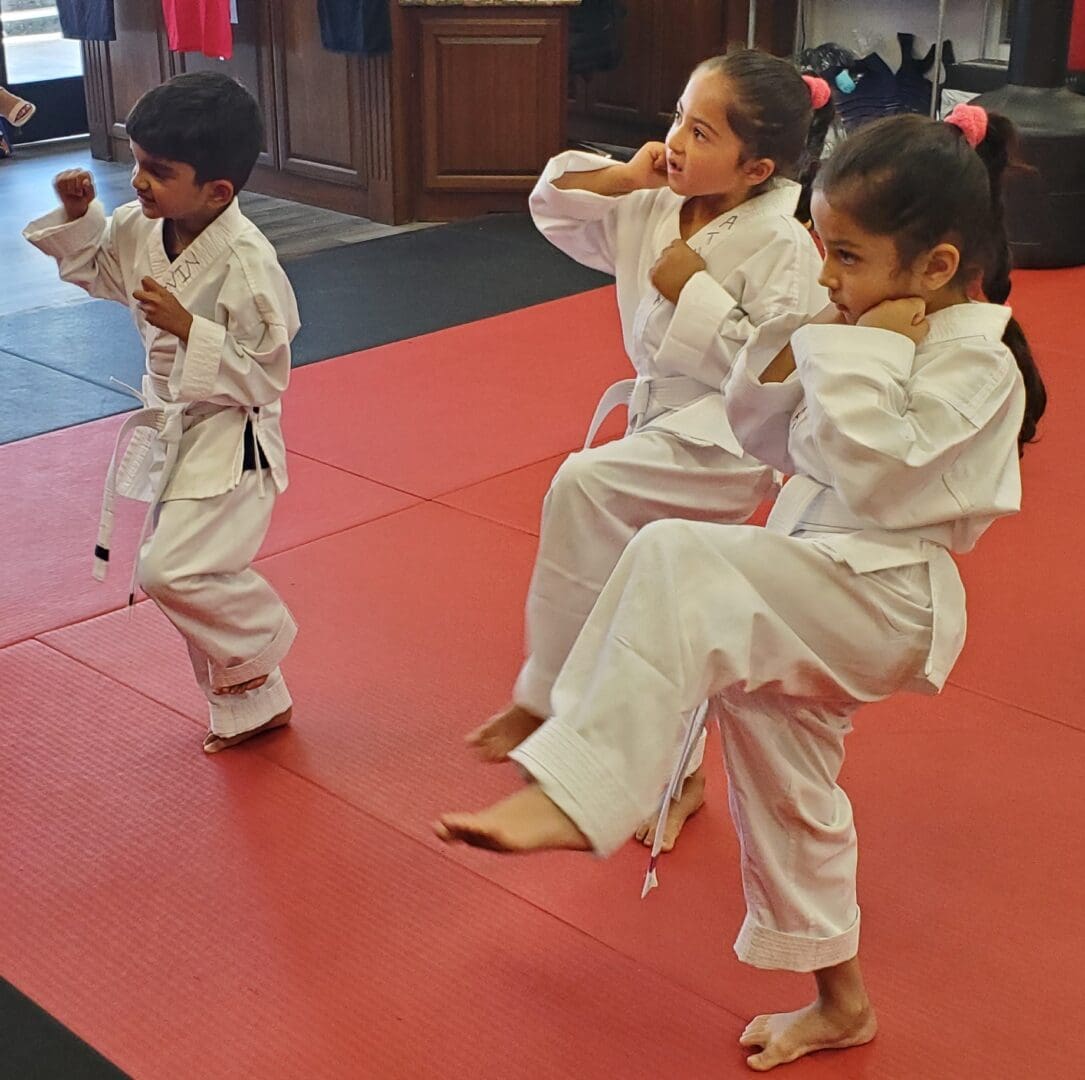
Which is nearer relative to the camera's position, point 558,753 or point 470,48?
point 558,753

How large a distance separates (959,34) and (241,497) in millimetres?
5323

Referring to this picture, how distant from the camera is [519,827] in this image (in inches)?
57.7

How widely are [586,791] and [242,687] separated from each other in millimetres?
1097

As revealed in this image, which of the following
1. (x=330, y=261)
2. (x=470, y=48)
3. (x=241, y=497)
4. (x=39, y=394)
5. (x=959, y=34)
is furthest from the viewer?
(x=959, y=34)

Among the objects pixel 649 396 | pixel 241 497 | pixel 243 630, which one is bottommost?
pixel 243 630

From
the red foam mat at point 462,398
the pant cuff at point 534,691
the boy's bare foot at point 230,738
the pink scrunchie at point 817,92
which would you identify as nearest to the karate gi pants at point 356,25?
the red foam mat at point 462,398

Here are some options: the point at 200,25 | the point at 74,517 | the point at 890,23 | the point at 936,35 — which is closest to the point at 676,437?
the point at 74,517

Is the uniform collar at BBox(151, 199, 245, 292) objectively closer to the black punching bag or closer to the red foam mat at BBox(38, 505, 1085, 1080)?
the red foam mat at BBox(38, 505, 1085, 1080)

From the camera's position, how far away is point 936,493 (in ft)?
5.25

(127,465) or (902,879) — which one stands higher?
(127,465)

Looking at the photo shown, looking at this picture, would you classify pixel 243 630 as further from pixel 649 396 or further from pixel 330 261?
pixel 330 261

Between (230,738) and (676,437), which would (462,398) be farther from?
(676,437)

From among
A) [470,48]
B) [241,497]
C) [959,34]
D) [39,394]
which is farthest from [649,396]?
[959,34]

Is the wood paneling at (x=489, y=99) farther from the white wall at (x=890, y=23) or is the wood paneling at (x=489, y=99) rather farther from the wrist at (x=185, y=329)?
the wrist at (x=185, y=329)
